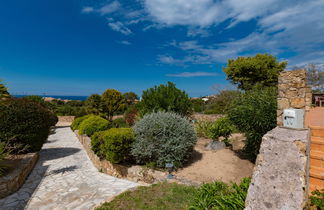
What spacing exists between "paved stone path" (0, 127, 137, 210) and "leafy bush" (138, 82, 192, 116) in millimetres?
3731

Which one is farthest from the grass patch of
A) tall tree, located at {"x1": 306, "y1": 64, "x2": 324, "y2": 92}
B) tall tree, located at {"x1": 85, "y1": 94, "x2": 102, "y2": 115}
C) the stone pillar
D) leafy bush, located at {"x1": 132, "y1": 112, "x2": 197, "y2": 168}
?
tall tree, located at {"x1": 306, "y1": 64, "x2": 324, "y2": 92}

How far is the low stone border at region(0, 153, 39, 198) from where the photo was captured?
3.46 m

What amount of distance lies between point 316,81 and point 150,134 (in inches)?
742

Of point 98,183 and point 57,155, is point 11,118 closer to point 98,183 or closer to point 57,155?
point 57,155

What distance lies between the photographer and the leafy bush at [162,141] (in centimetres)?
465

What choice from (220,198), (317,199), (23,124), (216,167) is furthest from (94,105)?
(317,199)

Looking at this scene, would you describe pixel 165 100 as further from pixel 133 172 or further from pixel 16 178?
pixel 16 178

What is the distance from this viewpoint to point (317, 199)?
1.73m

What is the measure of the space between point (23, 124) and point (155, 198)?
491 centimetres

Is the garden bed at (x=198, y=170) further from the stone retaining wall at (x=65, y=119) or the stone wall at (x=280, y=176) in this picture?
the stone retaining wall at (x=65, y=119)

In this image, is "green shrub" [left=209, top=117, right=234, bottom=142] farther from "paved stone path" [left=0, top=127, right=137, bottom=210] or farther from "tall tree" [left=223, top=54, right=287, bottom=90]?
"tall tree" [left=223, top=54, right=287, bottom=90]

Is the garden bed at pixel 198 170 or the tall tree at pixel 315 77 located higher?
the tall tree at pixel 315 77

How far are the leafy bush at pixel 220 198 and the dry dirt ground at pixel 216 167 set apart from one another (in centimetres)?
152

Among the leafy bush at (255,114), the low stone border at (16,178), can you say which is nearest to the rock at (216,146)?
the leafy bush at (255,114)
